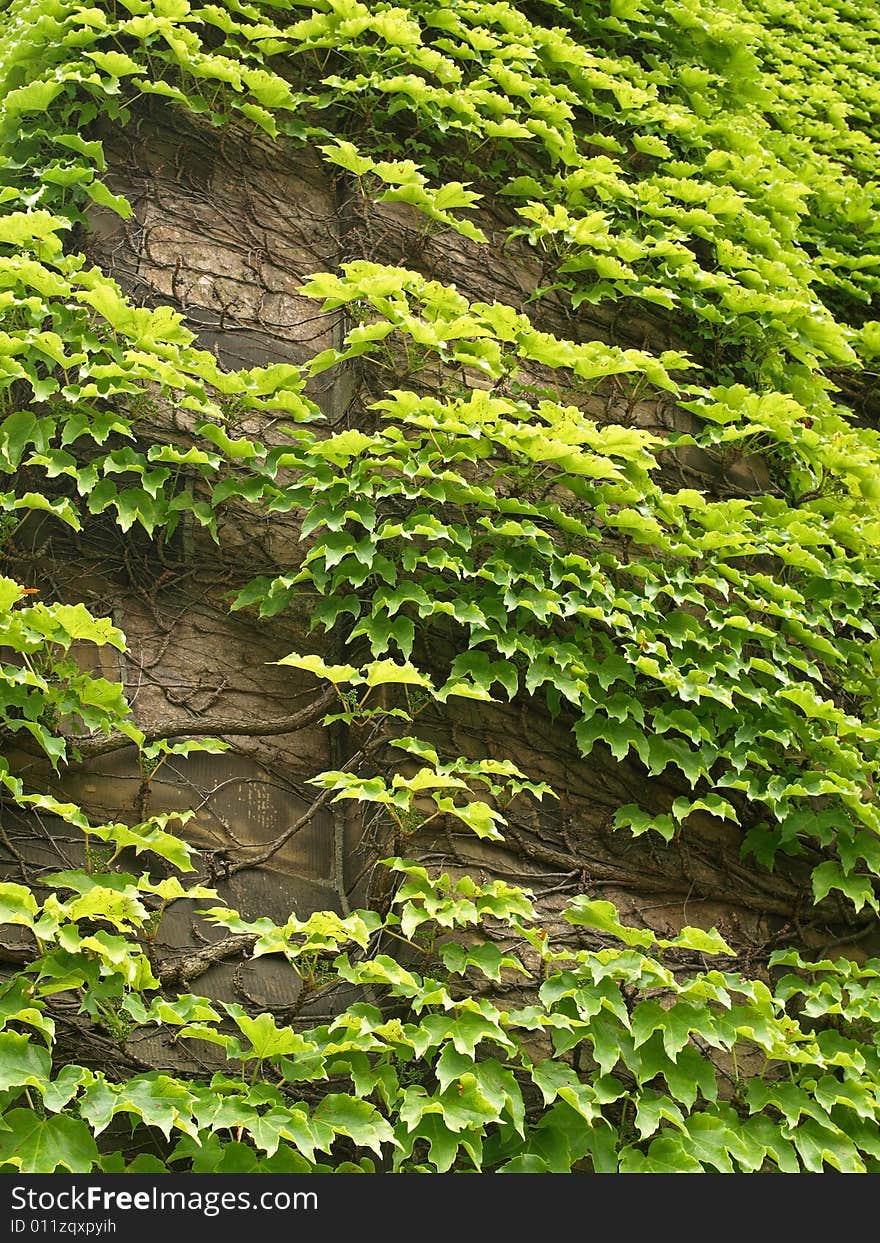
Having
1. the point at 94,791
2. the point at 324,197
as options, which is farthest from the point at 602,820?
the point at 324,197

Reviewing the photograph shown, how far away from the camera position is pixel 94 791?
2.51 meters

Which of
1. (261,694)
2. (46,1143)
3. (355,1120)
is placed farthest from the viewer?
(261,694)

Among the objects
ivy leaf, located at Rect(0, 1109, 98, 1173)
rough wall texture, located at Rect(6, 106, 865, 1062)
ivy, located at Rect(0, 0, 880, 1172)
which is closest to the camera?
ivy leaf, located at Rect(0, 1109, 98, 1173)

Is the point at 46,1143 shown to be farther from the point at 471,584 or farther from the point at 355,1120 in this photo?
the point at 471,584

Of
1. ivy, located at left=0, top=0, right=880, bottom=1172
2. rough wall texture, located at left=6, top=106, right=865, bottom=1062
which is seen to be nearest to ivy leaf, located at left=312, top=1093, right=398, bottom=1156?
ivy, located at left=0, top=0, right=880, bottom=1172

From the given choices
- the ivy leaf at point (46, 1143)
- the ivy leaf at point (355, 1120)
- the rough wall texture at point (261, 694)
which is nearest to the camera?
the ivy leaf at point (46, 1143)

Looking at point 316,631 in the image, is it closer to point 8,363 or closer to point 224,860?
point 224,860

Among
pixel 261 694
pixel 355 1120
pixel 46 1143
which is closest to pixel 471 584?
pixel 261 694

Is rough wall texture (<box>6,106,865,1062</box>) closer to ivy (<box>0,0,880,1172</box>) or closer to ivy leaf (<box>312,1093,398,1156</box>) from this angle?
ivy (<box>0,0,880,1172</box>)

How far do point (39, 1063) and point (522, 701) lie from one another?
1417mm

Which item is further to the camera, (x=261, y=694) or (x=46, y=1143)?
(x=261, y=694)

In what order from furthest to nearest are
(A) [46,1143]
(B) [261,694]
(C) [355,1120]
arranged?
(B) [261,694]
(C) [355,1120]
(A) [46,1143]

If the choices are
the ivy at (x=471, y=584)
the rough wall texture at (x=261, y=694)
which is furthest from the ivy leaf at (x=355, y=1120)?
the rough wall texture at (x=261, y=694)

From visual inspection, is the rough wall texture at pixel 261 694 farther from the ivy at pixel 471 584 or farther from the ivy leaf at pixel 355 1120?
the ivy leaf at pixel 355 1120
